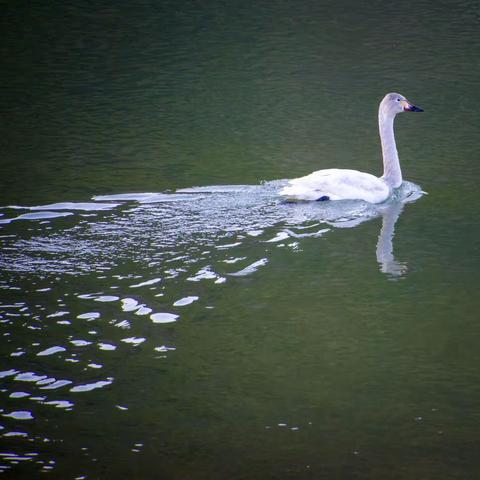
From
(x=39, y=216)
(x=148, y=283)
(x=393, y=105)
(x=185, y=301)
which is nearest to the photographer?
(x=185, y=301)

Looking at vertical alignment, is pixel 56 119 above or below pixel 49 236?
above

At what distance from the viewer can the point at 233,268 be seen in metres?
9.54

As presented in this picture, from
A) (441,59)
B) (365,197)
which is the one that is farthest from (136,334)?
(441,59)

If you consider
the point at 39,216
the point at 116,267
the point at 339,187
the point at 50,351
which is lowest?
the point at 50,351

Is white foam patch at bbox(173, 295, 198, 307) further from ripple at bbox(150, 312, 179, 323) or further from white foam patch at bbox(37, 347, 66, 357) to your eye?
white foam patch at bbox(37, 347, 66, 357)

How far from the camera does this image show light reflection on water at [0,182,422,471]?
24.0ft

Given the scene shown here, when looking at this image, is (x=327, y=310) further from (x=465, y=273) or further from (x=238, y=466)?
(x=238, y=466)

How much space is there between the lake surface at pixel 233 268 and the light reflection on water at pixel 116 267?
25mm

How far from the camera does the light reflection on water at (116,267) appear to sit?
732 centimetres

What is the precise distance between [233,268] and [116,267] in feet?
3.36

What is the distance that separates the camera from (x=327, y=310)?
8.80 m

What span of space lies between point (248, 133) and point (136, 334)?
6.73 m

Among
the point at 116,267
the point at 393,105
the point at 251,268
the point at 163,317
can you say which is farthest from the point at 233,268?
the point at 393,105

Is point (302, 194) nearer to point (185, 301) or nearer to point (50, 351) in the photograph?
point (185, 301)
